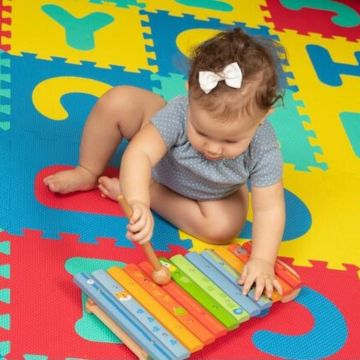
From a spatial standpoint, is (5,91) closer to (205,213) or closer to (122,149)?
(122,149)

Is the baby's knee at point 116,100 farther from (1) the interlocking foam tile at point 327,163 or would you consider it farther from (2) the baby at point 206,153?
(1) the interlocking foam tile at point 327,163

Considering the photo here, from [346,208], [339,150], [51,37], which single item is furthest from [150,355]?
[51,37]

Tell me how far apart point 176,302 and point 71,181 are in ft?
1.12

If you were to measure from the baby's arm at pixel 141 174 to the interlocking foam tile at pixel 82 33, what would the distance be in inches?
20.9

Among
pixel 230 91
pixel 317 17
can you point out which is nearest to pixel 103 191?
pixel 230 91

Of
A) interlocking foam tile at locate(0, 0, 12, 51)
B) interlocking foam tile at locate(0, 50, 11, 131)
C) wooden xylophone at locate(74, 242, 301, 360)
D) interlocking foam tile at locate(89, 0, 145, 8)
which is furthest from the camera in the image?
interlocking foam tile at locate(89, 0, 145, 8)

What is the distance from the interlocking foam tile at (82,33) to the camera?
1.79 meters

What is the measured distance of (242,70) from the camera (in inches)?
46.1

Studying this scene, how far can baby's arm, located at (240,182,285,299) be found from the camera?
4.16 ft

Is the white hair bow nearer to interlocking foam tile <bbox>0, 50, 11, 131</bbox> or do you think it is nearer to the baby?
the baby

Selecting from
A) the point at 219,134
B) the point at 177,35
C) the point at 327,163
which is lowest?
the point at 327,163

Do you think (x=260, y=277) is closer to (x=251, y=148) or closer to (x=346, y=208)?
(x=251, y=148)

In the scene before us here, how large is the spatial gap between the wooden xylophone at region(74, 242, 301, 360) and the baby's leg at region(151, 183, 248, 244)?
8 centimetres

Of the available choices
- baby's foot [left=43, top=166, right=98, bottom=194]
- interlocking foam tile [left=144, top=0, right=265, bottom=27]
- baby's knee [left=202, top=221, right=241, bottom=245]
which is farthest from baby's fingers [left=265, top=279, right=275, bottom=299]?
interlocking foam tile [left=144, top=0, right=265, bottom=27]
